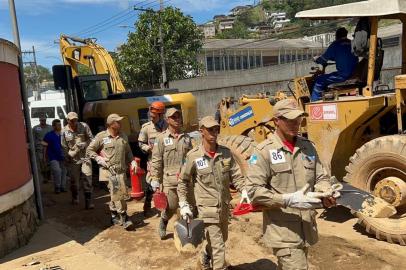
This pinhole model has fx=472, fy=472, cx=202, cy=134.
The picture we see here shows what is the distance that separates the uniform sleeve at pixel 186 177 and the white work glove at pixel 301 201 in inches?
66.4

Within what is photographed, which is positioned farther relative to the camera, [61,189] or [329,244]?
[61,189]

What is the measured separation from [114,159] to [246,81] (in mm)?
23889

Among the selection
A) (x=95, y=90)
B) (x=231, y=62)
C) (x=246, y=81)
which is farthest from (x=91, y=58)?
(x=231, y=62)

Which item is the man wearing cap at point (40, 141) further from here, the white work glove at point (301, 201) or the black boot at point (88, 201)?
the white work glove at point (301, 201)

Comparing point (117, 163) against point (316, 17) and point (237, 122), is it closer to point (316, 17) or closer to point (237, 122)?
point (237, 122)

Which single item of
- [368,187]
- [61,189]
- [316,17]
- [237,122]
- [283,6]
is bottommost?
[61,189]

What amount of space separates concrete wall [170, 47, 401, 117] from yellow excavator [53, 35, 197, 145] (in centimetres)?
923

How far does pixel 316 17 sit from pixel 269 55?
5478 cm

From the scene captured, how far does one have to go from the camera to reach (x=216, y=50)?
2109 inches

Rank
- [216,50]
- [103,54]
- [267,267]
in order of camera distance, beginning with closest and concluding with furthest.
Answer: [267,267], [103,54], [216,50]

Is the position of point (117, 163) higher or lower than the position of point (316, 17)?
lower

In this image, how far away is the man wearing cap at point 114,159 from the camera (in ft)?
23.2

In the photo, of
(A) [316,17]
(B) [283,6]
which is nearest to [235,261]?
(A) [316,17]

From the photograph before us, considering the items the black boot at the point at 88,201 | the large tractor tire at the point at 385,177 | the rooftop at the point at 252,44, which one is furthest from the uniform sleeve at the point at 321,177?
the rooftop at the point at 252,44
